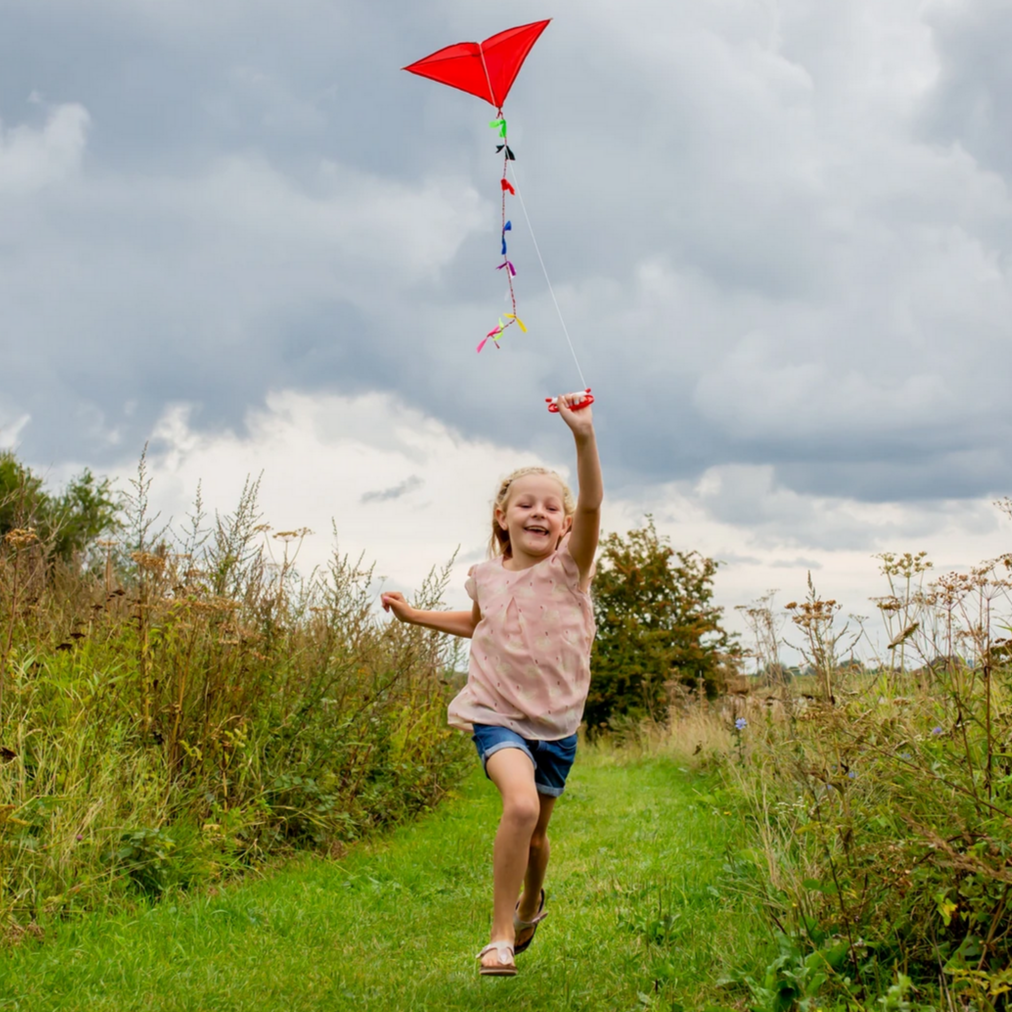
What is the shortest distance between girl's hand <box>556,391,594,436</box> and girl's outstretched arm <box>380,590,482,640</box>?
3.80 ft

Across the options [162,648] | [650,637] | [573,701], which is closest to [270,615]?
[162,648]

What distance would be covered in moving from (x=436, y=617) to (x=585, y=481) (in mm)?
1296

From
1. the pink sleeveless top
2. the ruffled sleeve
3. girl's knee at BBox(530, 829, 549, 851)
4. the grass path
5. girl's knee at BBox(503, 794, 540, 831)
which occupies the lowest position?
the grass path

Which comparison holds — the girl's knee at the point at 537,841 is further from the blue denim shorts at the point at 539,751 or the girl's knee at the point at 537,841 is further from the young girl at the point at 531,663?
the blue denim shorts at the point at 539,751

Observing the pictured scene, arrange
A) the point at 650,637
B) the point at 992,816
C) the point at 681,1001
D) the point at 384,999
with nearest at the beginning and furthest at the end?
the point at 992,816 → the point at 681,1001 → the point at 384,999 → the point at 650,637

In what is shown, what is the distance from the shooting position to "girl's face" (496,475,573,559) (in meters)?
4.41

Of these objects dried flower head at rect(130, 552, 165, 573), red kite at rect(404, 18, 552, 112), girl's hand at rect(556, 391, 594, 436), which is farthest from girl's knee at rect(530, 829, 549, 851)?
red kite at rect(404, 18, 552, 112)

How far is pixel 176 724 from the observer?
586 centimetres

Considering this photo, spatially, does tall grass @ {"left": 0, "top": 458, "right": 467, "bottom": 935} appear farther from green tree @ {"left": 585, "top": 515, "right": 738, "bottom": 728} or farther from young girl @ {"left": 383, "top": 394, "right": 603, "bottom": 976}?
green tree @ {"left": 585, "top": 515, "right": 738, "bottom": 728}

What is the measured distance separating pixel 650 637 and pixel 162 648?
58.8 ft

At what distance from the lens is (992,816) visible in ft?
11.2

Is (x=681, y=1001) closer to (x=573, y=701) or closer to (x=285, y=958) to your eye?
(x=573, y=701)

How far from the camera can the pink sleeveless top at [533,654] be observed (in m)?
4.10

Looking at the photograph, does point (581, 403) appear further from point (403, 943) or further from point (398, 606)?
point (403, 943)
